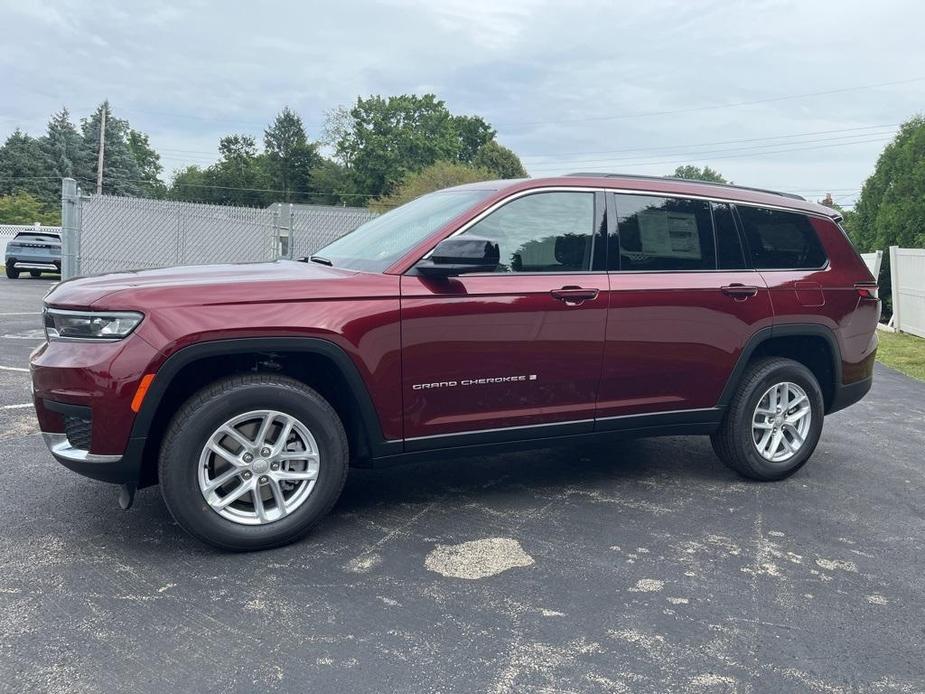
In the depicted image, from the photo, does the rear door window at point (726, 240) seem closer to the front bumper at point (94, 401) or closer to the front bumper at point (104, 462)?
the front bumper at point (94, 401)

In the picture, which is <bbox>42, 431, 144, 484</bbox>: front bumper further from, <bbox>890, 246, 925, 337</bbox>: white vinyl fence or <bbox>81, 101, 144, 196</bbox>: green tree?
<bbox>81, 101, 144, 196</bbox>: green tree

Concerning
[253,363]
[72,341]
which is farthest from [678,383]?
[72,341]

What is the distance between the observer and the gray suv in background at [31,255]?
2173 cm

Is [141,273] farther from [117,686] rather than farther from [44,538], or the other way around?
[117,686]

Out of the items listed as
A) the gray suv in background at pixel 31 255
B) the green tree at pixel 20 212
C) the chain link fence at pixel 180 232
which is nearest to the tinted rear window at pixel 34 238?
the gray suv in background at pixel 31 255

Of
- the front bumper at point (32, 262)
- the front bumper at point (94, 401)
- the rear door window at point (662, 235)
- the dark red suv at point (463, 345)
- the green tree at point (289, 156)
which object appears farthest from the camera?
the green tree at point (289, 156)

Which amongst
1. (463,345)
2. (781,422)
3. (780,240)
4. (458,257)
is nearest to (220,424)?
(463,345)

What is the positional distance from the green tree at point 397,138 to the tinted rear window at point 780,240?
Result: 69.9m

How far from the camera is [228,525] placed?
11.5 ft

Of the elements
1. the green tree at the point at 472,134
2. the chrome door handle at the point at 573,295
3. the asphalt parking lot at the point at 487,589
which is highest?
the green tree at the point at 472,134

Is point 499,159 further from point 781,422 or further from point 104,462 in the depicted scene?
point 104,462

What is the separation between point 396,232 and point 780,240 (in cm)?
248

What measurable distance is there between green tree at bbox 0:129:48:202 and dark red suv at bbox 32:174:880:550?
72112 millimetres

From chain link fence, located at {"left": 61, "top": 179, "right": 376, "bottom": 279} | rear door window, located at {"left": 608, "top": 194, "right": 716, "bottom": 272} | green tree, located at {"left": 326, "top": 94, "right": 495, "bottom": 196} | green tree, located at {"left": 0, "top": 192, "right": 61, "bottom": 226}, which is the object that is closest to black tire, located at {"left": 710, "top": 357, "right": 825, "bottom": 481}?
rear door window, located at {"left": 608, "top": 194, "right": 716, "bottom": 272}
